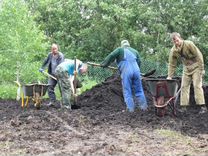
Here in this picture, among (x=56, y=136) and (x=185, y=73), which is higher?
(x=185, y=73)

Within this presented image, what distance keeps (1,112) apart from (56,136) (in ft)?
13.1

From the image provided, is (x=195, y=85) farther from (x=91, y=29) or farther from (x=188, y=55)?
(x=91, y=29)

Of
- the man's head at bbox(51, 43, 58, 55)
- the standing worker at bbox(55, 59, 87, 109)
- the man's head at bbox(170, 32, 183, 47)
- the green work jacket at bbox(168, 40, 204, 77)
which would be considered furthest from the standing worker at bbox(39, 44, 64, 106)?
the man's head at bbox(170, 32, 183, 47)

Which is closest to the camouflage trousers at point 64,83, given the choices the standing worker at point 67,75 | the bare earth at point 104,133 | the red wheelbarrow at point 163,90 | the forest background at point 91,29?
the standing worker at point 67,75

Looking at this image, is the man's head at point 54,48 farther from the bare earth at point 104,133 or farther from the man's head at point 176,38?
the man's head at point 176,38

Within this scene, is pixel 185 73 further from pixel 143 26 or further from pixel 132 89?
pixel 143 26

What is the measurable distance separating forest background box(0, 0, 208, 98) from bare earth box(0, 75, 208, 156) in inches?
185

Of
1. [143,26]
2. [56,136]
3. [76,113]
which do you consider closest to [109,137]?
[56,136]

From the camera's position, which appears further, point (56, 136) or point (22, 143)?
point (56, 136)

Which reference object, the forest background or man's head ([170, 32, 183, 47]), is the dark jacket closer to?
the forest background

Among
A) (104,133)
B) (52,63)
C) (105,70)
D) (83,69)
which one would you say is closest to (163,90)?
(104,133)

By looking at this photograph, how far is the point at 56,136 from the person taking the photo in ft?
23.7

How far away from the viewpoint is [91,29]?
22.3m

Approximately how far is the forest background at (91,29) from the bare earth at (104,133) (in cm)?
471
